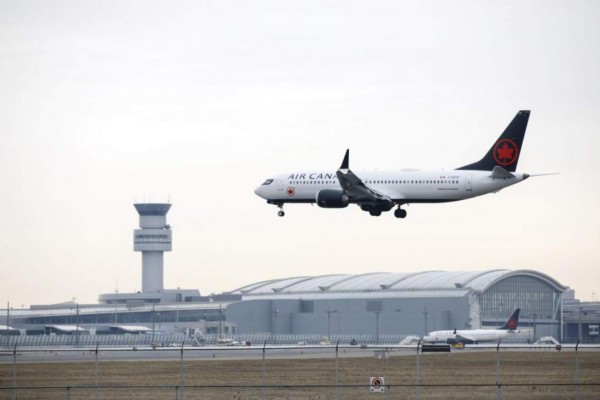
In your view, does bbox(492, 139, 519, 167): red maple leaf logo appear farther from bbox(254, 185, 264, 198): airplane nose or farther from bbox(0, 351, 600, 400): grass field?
bbox(254, 185, 264, 198): airplane nose

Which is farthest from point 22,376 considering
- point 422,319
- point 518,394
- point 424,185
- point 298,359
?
point 422,319

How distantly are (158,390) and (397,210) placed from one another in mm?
44344

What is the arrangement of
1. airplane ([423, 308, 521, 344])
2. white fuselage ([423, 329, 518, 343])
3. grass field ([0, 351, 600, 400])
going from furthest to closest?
white fuselage ([423, 329, 518, 343]) → airplane ([423, 308, 521, 344]) → grass field ([0, 351, 600, 400])

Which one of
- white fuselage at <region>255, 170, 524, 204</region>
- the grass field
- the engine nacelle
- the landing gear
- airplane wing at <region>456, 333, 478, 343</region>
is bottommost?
the grass field

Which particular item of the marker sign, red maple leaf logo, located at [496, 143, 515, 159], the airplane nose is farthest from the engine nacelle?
the marker sign

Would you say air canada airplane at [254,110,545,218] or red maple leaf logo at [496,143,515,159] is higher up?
red maple leaf logo at [496,143,515,159]

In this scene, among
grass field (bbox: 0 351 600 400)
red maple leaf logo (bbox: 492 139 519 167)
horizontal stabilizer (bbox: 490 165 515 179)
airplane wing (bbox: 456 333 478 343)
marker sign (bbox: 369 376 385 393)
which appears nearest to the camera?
marker sign (bbox: 369 376 385 393)

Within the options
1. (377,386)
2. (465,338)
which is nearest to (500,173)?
(377,386)

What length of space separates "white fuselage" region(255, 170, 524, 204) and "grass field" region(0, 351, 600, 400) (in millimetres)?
14395

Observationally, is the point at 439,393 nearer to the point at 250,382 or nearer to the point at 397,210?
the point at 250,382

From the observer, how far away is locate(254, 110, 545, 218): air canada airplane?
343 feet

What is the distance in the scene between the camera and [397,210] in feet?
352

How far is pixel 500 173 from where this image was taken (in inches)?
4003

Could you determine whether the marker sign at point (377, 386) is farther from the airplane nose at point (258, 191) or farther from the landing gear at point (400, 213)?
the airplane nose at point (258, 191)
